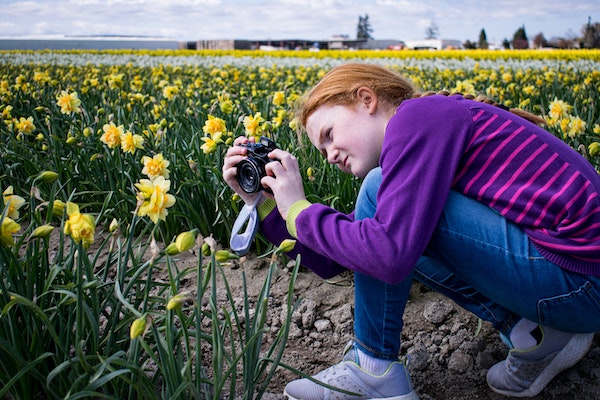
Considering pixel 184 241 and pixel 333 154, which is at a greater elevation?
pixel 333 154

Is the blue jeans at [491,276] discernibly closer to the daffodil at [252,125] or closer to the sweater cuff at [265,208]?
the sweater cuff at [265,208]

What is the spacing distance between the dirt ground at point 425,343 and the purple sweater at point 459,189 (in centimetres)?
44

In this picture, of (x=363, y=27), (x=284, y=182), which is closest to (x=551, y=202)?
(x=284, y=182)

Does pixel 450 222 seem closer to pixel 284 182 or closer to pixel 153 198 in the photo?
pixel 284 182

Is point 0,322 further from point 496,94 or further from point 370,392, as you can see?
point 496,94

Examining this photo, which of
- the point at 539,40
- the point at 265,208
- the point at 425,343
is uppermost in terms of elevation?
the point at 539,40

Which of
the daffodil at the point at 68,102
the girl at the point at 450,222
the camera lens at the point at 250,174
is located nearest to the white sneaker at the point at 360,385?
the girl at the point at 450,222

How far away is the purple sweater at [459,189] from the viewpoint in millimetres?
1312

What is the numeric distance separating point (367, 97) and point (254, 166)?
1.17 feet

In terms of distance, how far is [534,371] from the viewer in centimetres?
165

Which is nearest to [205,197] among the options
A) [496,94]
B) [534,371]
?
[534,371]

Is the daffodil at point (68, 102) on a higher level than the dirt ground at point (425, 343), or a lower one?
higher

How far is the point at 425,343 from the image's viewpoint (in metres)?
1.95

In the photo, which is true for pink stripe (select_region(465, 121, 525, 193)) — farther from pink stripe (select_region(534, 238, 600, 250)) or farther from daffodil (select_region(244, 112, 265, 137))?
daffodil (select_region(244, 112, 265, 137))
